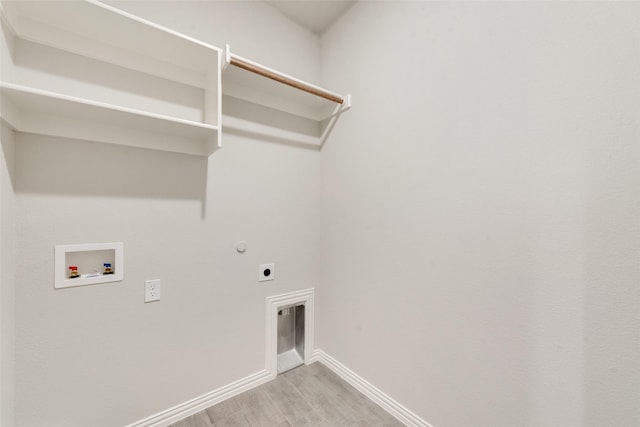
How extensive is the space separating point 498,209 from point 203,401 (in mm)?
1956

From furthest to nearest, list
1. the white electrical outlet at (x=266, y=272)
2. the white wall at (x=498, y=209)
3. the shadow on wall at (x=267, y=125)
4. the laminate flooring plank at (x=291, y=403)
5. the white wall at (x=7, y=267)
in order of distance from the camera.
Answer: the white electrical outlet at (x=266, y=272) → the shadow on wall at (x=267, y=125) → the laminate flooring plank at (x=291, y=403) → the white wall at (x=7, y=267) → the white wall at (x=498, y=209)

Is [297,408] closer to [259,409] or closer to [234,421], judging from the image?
[259,409]

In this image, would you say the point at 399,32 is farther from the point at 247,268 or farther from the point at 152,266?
the point at 152,266

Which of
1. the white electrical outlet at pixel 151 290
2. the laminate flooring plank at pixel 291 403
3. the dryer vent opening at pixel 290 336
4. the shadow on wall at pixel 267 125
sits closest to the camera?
the white electrical outlet at pixel 151 290

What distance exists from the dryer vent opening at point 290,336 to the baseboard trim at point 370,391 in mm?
132

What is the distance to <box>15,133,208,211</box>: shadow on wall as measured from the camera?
1.12 metres

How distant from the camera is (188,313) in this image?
1.51m

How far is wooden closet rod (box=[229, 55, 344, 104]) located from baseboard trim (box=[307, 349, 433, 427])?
1945mm

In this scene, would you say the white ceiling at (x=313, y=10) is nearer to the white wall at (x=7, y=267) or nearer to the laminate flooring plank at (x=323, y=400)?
the white wall at (x=7, y=267)

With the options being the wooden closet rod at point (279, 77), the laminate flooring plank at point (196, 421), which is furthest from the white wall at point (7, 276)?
the wooden closet rod at point (279, 77)

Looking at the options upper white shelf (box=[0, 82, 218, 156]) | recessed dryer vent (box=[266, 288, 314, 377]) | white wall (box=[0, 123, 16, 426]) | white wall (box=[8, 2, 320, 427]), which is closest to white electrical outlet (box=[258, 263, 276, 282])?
white wall (box=[8, 2, 320, 427])

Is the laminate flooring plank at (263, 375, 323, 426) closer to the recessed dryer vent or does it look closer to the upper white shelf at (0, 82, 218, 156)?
the recessed dryer vent

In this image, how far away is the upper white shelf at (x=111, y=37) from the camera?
41.4 inches

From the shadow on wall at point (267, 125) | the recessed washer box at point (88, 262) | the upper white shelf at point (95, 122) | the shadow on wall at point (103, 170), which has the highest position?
the shadow on wall at point (267, 125)
